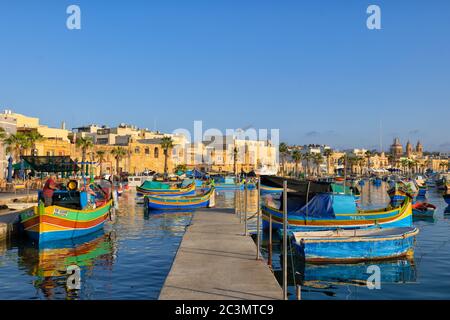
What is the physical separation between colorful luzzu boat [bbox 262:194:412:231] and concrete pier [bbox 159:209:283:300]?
5.05m

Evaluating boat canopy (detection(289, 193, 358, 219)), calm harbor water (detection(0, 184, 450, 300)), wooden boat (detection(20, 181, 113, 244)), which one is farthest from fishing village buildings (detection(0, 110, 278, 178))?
boat canopy (detection(289, 193, 358, 219))

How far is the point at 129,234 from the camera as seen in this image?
104 feet

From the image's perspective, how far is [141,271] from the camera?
20406 millimetres

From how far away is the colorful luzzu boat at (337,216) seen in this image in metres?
27.5

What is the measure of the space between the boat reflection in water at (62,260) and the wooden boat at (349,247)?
9.37m

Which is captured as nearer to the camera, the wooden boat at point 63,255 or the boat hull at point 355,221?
the wooden boat at point 63,255

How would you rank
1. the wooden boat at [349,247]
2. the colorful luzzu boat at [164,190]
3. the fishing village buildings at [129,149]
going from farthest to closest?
the fishing village buildings at [129,149] → the colorful luzzu boat at [164,190] → the wooden boat at [349,247]

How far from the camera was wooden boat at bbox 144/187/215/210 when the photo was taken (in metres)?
47.3

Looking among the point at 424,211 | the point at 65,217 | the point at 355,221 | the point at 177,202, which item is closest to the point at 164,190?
the point at 177,202

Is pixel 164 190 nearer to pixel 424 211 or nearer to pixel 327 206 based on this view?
pixel 424 211

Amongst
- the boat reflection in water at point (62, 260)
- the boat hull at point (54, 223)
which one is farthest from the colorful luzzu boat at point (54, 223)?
the boat reflection in water at point (62, 260)

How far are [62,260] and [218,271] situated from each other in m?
10.5

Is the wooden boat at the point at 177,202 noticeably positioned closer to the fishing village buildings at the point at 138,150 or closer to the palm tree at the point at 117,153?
the fishing village buildings at the point at 138,150
